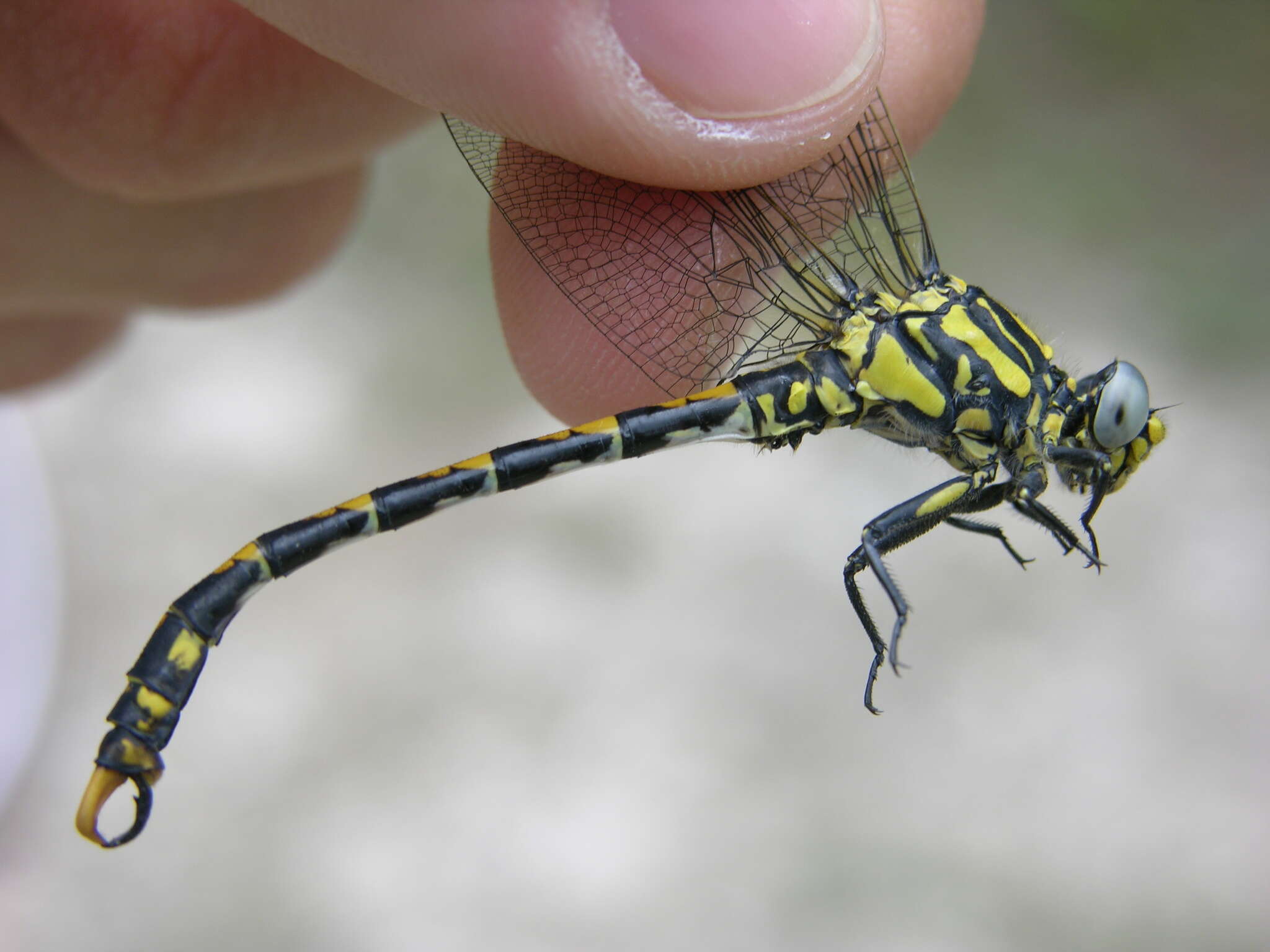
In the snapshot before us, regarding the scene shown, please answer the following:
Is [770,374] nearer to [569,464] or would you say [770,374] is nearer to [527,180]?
[569,464]

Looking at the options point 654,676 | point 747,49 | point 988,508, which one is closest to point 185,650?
point 747,49

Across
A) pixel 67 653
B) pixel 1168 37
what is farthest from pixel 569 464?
pixel 1168 37

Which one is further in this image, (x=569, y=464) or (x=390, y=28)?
(x=569, y=464)

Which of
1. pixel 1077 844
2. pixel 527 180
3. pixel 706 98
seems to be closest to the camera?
pixel 706 98

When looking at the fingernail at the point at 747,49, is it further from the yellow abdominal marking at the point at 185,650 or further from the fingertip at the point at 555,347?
the yellow abdominal marking at the point at 185,650

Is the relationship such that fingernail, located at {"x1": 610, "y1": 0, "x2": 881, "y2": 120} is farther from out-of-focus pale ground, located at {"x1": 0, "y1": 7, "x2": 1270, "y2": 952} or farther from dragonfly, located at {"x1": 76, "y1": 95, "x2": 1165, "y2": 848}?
out-of-focus pale ground, located at {"x1": 0, "y1": 7, "x2": 1270, "y2": 952}

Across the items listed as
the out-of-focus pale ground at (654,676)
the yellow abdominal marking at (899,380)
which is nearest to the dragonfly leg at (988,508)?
the yellow abdominal marking at (899,380)
